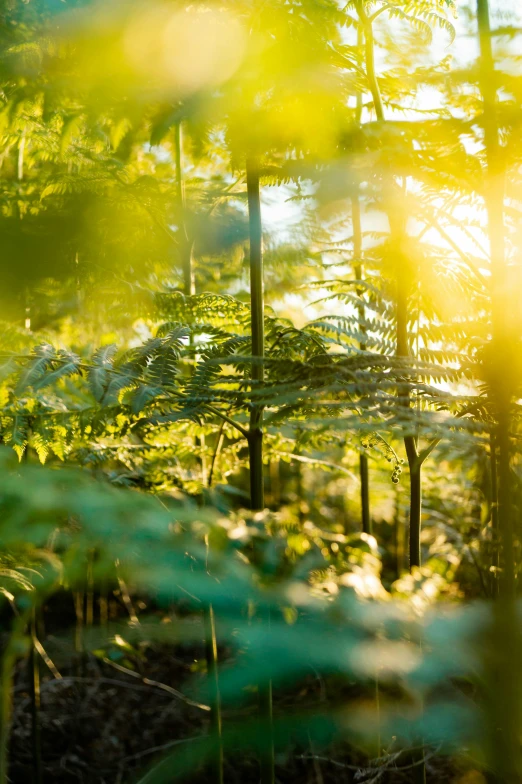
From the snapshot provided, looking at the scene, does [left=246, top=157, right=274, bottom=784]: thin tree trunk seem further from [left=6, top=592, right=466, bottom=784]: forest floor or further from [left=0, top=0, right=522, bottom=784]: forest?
[left=6, top=592, right=466, bottom=784]: forest floor

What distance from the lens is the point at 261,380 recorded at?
140cm

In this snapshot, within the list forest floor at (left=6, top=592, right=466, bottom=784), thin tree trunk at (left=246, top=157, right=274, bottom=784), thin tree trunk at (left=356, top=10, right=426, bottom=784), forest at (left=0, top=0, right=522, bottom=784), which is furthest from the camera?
forest floor at (left=6, top=592, right=466, bottom=784)

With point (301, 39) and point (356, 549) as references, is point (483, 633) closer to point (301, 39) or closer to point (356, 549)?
point (356, 549)

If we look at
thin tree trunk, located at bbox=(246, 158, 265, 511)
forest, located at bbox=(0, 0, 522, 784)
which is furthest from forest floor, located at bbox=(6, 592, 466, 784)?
thin tree trunk, located at bbox=(246, 158, 265, 511)

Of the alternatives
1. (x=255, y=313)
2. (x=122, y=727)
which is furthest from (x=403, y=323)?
(x=122, y=727)

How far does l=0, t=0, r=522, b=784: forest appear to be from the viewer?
65 cm

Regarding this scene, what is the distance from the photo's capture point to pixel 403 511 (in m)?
4.33

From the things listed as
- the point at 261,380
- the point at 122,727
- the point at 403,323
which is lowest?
the point at 122,727

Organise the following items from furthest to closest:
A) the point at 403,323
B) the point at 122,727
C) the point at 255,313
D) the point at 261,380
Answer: the point at 122,727 < the point at 255,313 < the point at 403,323 < the point at 261,380

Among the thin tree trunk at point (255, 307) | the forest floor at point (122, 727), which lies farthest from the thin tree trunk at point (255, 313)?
the forest floor at point (122, 727)

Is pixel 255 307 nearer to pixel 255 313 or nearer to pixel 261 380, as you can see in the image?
pixel 255 313

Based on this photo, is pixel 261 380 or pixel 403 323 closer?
pixel 261 380

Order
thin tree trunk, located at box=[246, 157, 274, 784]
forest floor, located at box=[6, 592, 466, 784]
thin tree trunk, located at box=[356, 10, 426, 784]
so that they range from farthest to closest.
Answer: forest floor, located at box=[6, 592, 466, 784]
thin tree trunk, located at box=[246, 157, 274, 784]
thin tree trunk, located at box=[356, 10, 426, 784]

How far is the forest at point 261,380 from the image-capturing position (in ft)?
2.14
